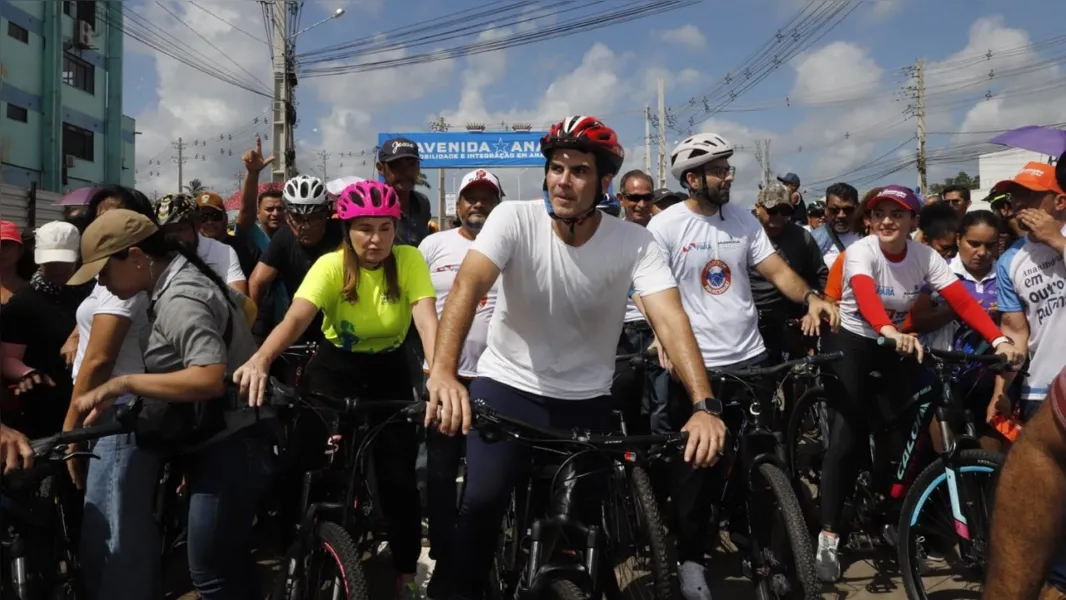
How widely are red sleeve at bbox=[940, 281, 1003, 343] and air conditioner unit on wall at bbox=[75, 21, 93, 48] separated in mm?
35469

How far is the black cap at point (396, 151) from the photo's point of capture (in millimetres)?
5750

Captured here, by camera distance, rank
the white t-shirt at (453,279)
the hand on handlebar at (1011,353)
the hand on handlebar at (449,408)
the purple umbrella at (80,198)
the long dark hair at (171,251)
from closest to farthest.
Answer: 1. the hand on handlebar at (449,408)
2. the long dark hair at (171,251)
3. the hand on handlebar at (1011,353)
4. the white t-shirt at (453,279)
5. the purple umbrella at (80,198)

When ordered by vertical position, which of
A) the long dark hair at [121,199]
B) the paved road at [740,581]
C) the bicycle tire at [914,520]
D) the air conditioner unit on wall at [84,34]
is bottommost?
the paved road at [740,581]

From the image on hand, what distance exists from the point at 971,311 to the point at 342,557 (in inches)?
131

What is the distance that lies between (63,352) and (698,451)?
3.56 m

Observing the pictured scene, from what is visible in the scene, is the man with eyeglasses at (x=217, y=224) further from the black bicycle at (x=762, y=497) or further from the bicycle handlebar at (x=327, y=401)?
the black bicycle at (x=762, y=497)

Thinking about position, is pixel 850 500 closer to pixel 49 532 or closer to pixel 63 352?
pixel 49 532

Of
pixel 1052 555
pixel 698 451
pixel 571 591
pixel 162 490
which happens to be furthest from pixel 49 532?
pixel 1052 555

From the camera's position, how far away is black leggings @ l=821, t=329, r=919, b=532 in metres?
4.35

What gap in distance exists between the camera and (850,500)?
178 inches

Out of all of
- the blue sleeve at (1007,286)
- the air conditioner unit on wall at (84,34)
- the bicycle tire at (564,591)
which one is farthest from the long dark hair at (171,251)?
the air conditioner unit on wall at (84,34)

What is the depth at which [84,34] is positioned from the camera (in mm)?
31906

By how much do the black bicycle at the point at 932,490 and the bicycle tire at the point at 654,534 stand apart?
137cm

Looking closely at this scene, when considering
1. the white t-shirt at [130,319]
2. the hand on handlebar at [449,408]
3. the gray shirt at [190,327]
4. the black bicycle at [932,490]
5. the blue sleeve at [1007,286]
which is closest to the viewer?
the hand on handlebar at [449,408]
